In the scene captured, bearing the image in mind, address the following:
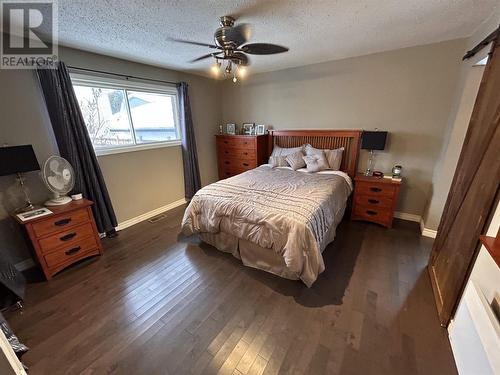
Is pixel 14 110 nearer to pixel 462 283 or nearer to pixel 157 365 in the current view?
pixel 157 365

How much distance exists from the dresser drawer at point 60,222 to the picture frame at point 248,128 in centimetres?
297

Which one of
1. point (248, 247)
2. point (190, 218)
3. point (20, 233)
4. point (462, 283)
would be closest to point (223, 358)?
point (248, 247)

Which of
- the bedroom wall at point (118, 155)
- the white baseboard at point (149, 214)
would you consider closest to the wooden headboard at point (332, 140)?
the bedroom wall at point (118, 155)

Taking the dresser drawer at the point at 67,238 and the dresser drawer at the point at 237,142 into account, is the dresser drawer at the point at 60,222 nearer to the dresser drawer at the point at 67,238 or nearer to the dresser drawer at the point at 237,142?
the dresser drawer at the point at 67,238

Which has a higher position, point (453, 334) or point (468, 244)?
point (468, 244)

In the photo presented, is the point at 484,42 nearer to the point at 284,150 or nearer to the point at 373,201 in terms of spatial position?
A: the point at 373,201

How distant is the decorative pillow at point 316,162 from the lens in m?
3.17

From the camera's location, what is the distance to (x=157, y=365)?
1.31m

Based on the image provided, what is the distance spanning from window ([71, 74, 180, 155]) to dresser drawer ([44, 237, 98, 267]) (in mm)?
1172

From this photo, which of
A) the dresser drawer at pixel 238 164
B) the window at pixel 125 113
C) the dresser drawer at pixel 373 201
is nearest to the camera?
the window at pixel 125 113

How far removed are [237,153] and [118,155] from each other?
6.59 ft

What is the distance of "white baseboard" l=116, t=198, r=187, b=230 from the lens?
312 centimetres

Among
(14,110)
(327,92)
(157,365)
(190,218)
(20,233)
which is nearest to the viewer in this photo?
(157,365)

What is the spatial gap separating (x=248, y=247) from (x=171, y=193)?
7.29 feet
